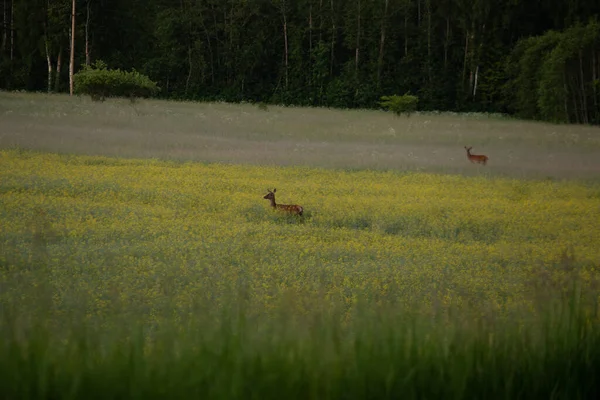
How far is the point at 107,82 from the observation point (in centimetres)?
1449

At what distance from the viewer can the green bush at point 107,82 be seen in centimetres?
1455

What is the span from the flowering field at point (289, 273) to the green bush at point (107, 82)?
3.89m

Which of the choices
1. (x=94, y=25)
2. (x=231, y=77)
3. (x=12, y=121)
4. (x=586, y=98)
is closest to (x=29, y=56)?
(x=94, y=25)

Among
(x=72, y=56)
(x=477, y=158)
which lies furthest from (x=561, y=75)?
(x=72, y=56)

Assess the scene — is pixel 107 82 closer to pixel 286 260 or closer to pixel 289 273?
pixel 286 260

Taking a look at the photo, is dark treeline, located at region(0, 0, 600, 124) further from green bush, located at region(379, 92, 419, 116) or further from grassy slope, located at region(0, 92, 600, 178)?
green bush, located at region(379, 92, 419, 116)

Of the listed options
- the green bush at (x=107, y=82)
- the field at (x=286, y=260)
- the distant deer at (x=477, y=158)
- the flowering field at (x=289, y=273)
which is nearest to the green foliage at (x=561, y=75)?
the field at (x=286, y=260)

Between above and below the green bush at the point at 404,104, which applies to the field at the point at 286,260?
below

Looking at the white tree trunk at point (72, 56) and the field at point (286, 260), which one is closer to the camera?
the field at point (286, 260)

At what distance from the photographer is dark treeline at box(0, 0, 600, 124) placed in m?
15.0

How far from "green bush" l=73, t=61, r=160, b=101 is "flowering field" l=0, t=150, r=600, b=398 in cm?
389

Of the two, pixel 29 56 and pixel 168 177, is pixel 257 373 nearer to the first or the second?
pixel 168 177

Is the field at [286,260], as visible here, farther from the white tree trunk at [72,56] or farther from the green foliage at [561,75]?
the green foliage at [561,75]

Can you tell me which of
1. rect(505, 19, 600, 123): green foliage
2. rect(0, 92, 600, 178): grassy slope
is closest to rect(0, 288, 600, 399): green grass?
rect(0, 92, 600, 178): grassy slope
